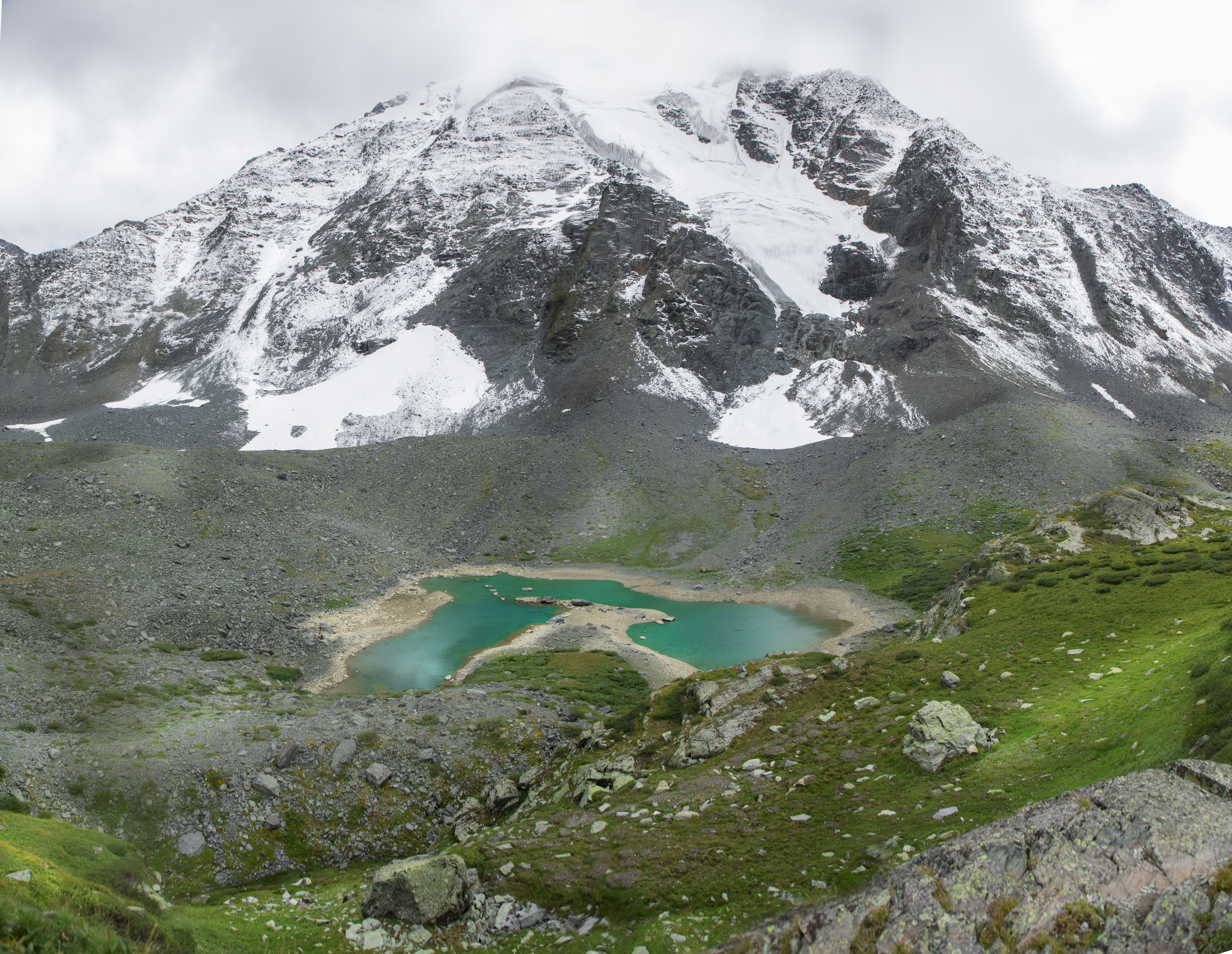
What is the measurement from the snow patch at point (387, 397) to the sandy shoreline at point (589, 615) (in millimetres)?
61946

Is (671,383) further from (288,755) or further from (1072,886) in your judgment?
(1072,886)

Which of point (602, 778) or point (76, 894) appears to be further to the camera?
point (602, 778)

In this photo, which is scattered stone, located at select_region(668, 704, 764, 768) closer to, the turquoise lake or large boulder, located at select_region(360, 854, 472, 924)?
large boulder, located at select_region(360, 854, 472, 924)

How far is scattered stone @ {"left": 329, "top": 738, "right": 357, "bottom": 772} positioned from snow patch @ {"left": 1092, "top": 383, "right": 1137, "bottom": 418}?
416ft

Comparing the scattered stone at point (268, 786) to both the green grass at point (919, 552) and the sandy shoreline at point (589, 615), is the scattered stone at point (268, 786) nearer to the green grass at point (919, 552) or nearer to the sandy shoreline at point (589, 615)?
the sandy shoreline at point (589, 615)

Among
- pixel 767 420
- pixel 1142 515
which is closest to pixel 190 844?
pixel 1142 515

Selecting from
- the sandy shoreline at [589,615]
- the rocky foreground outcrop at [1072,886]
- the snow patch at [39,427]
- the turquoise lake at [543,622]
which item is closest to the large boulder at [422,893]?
the rocky foreground outcrop at [1072,886]

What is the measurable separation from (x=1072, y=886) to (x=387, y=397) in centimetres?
13738

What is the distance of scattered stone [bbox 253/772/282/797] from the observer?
2197 centimetres

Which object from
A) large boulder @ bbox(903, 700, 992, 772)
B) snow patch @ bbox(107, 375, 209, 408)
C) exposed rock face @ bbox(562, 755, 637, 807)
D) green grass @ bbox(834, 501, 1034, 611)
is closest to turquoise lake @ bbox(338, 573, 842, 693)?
green grass @ bbox(834, 501, 1034, 611)

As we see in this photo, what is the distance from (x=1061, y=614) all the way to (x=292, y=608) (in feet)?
165

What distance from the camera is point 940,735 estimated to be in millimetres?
15828

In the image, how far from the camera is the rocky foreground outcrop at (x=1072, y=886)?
279 inches

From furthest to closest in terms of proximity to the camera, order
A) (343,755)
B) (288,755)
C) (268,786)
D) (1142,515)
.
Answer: (1142,515)
(343,755)
(288,755)
(268,786)
